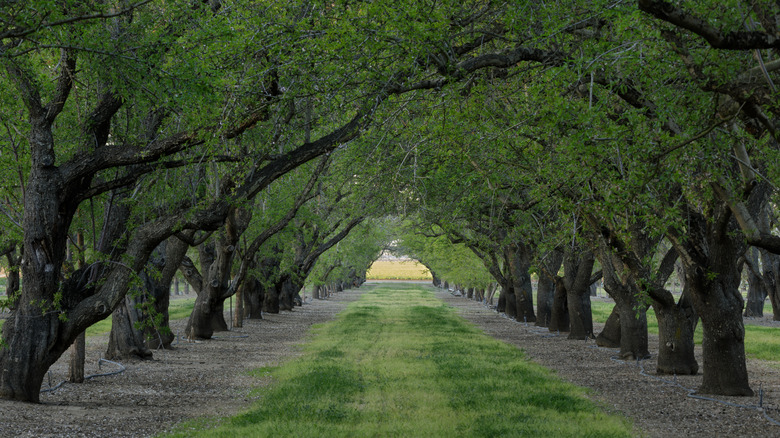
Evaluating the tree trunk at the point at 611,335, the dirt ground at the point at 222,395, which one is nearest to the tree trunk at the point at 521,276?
the tree trunk at the point at 611,335

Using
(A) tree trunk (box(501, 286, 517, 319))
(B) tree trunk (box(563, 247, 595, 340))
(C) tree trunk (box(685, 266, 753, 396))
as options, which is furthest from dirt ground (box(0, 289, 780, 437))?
(A) tree trunk (box(501, 286, 517, 319))

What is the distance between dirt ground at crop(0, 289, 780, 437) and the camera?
10.3 metres

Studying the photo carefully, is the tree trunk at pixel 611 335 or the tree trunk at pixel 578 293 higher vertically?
the tree trunk at pixel 578 293

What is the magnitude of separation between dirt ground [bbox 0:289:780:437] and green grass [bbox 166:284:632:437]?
64 centimetres

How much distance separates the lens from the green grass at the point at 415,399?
399 inches

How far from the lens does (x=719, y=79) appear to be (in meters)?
7.07

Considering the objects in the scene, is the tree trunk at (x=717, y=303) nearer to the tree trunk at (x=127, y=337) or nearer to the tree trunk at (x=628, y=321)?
the tree trunk at (x=628, y=321)

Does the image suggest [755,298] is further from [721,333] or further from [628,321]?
[721,333]

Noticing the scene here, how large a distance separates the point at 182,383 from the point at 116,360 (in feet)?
13.3

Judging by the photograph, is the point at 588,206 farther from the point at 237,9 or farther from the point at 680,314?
the point at 680,314

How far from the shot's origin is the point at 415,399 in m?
12.7

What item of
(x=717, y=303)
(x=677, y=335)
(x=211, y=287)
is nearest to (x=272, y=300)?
(x=211, y=287)

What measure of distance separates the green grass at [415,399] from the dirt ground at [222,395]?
2.11 feet

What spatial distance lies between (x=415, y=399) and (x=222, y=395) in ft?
11.9
